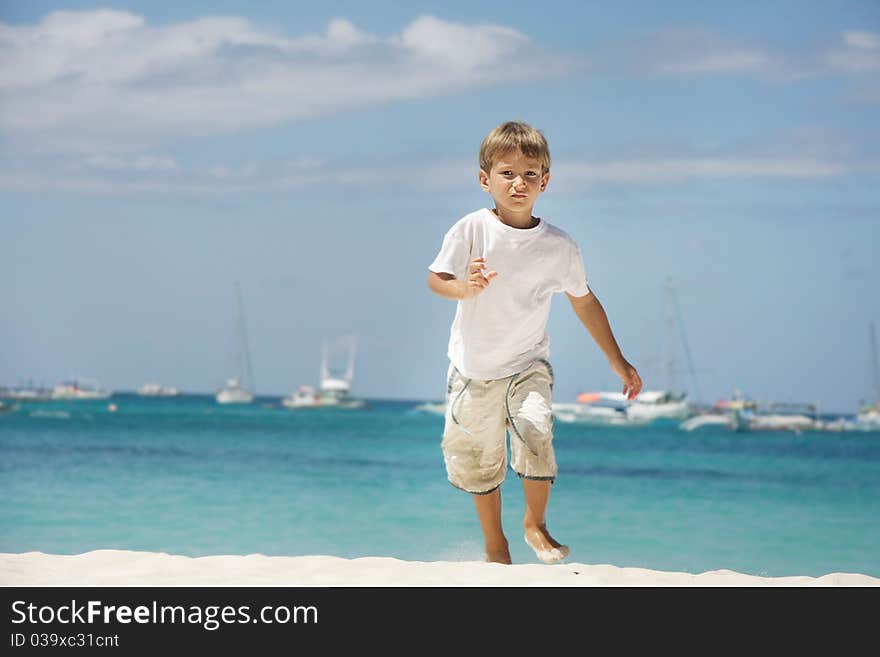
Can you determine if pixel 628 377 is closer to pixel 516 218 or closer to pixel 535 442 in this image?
pixel 535 442

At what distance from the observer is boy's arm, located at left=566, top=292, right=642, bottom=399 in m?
3.67

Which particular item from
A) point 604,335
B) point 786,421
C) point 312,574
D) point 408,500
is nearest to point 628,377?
point 604,335

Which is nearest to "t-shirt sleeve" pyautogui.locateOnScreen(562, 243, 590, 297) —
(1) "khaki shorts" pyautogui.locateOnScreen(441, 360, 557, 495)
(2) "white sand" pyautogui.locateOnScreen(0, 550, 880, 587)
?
(1) "khaki shorts" pyautogui.locateOnScreen(441, 360, 557, 495)

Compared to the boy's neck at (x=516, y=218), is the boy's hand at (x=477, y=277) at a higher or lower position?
lower

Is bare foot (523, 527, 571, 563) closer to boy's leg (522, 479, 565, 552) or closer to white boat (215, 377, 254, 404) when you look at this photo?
boy's leg (522, 479, 565, 552)

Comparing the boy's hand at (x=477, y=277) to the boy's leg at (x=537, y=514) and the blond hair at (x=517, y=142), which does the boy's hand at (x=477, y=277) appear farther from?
the boy's leg at (x=537, y=514)

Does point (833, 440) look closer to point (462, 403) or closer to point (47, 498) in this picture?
point (47, 498)

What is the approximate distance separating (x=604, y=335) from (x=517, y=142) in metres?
0.74

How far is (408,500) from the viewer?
15.6 meters

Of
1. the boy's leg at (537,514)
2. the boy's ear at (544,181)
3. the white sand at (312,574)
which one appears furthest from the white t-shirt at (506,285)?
the white sand at (312,574)

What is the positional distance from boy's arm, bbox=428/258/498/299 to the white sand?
2.77 ft

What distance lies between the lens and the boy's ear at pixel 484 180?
11.7 ft
